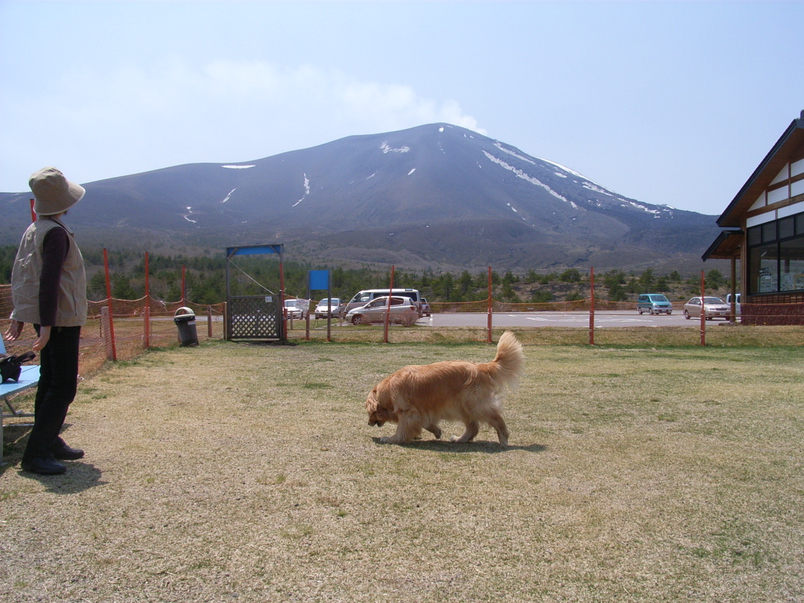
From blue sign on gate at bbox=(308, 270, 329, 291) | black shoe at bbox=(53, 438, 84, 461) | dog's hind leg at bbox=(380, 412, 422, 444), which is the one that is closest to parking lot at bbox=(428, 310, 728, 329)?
blue sign on gate at bbox=(308, 270, 329, 291)

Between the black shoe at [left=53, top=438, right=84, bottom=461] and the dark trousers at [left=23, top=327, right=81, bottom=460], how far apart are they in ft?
0.38

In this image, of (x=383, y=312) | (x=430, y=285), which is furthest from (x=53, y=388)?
(x=430, y=285)

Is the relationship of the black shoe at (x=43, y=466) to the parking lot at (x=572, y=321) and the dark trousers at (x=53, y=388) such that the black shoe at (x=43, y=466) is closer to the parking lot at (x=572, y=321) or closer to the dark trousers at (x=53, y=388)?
the dark trousers at (x=53, y=388)

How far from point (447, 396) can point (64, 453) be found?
9.34ft

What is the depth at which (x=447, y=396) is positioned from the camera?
199 inches

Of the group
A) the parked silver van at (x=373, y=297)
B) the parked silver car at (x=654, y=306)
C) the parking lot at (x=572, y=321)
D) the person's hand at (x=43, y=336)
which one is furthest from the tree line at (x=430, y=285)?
the person's hand at (x=43, y=336)

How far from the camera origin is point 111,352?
9.45 m

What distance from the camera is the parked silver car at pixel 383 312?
24547mm

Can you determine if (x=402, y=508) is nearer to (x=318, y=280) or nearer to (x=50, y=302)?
(x=50, y=302)

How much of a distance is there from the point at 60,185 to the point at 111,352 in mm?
6247

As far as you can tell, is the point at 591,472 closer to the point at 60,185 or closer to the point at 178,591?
the point at 178,591

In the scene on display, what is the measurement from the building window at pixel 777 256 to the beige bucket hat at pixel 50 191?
70.8 feet

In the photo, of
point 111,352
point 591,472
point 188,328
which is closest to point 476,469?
point 591,472

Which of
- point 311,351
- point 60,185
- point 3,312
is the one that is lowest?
point 311,351
